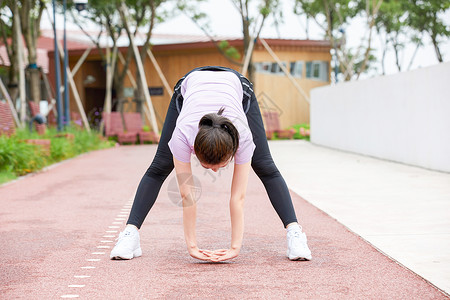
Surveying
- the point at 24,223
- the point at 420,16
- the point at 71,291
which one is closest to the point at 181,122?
the point at 71,291

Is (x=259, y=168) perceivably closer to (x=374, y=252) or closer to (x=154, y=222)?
(x=374, y=252)

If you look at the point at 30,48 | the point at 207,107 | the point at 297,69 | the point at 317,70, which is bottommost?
the point at 317,70

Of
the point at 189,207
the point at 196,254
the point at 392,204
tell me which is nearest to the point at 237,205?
the point at 189,207

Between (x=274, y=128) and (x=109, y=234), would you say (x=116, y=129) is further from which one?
(x=109, y=234)

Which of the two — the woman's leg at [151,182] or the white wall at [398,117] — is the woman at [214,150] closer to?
the woman's leg at [151,182]

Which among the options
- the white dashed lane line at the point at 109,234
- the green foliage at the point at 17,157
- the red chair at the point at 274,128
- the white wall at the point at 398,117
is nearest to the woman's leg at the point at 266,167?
the white dashed lane line at the point at 109,234

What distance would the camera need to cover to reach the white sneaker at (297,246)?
4.29 meters

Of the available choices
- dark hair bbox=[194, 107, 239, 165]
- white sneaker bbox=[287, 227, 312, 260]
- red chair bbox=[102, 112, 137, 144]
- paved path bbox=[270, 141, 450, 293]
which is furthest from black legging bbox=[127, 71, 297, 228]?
red chair bbox=[102, 112, 137, 144]

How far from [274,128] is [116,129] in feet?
23.1

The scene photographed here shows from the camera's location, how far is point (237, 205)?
4.05 meters

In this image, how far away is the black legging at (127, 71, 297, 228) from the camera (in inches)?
169

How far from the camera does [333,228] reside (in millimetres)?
5766

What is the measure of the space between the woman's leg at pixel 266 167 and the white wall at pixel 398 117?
7140mm

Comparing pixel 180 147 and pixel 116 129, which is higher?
pixel 180 147
